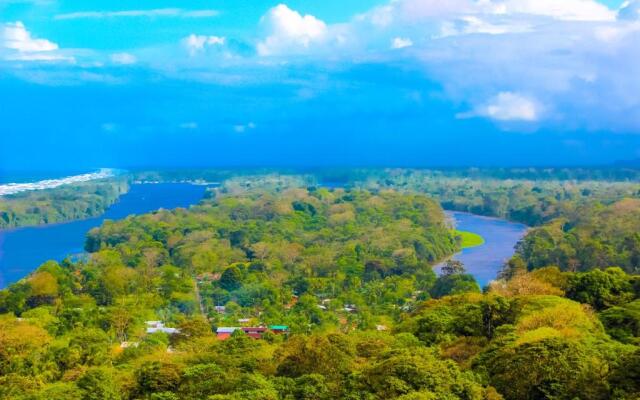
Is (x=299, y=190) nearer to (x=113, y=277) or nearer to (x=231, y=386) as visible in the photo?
(x=113, y=277)

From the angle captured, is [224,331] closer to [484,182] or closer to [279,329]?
[279,329]

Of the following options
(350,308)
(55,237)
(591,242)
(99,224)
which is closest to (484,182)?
(99,224)

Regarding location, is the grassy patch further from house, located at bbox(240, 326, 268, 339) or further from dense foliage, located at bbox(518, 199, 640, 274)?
house, located at bbox(240, 326, 268, 339)

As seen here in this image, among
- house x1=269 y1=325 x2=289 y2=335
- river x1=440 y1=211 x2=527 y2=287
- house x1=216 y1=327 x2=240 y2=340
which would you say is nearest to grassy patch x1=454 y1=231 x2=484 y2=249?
river x1=440 y1=211 x2=527 y2=287

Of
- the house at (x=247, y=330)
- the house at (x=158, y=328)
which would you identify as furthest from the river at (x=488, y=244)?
the house at (x=158, y=328)

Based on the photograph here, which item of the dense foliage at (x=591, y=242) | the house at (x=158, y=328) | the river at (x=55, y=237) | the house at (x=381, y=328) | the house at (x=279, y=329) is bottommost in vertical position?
the river at (x=55, y=237)

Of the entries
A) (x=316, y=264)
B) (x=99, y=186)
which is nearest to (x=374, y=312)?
(x=316, y=264)

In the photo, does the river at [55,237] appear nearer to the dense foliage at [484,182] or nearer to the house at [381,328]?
the dense foliage at [484,182]
